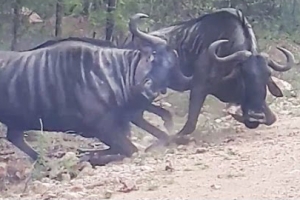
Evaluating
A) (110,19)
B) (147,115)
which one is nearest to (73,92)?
(147,115)

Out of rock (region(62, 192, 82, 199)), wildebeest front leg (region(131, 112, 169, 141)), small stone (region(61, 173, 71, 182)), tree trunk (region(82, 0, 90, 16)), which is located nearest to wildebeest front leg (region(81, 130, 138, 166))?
wildebeest front leg (region(131, 112, 169, 141))

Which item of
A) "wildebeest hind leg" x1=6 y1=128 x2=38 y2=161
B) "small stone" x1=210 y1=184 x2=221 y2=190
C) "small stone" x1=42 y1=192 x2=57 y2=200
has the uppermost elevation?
"small stone" x1=210 y1=184 x2=221 y2=190

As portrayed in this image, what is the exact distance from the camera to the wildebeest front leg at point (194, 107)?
370 inches

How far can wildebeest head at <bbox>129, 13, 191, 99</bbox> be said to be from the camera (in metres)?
8.55

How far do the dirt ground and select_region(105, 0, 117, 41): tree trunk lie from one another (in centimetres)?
174

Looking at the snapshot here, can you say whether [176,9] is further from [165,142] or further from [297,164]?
[297,164]

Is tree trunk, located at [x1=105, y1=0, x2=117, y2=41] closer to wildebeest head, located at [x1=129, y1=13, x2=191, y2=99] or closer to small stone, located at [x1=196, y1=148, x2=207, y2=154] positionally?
wildebeest head, located at [x1=129, y1=13, x2=191, y2=99]

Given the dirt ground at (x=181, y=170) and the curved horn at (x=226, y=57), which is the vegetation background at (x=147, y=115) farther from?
the curved horn at (x=226, y=57)

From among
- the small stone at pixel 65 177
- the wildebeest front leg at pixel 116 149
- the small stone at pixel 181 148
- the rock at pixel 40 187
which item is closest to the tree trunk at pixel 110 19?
the small stone at pixel 181 148

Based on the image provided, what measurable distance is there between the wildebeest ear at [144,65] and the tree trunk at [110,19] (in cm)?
223

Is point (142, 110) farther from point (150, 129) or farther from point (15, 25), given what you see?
point (15, 25)

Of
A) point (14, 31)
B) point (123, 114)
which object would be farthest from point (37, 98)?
point (14, 31)

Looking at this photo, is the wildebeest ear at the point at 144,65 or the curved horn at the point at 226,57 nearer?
the wildebeest ear at the point at 144,65

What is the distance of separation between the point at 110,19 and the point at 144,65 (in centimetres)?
241
